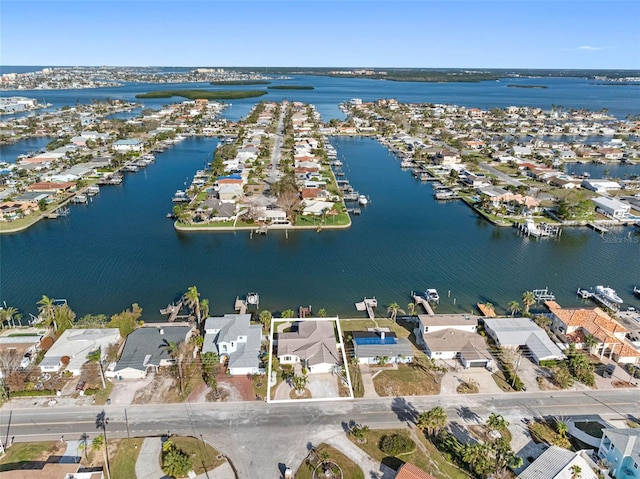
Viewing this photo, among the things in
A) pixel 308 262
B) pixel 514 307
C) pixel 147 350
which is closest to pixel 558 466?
pixel 514 307

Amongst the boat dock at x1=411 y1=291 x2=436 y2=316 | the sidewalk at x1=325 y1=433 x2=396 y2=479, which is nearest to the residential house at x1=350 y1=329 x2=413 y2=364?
the boat dock at x1=411 y1=291 x2=436 y2=316

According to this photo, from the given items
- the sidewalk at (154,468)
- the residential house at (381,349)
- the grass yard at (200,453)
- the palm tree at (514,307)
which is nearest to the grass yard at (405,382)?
the residential house at (381,349)

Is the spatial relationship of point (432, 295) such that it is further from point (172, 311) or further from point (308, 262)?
point (172, 311)

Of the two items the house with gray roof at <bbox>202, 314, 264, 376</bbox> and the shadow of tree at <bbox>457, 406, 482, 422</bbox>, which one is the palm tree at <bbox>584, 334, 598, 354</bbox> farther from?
the house with gray roof at <bbox>202, 314, 264, 376</bbox>

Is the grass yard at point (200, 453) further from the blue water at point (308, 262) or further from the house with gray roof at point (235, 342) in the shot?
the blue water at point (308, 262)

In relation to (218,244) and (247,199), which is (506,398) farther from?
(247,199)

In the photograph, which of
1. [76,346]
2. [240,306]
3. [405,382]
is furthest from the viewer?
[240,306]
